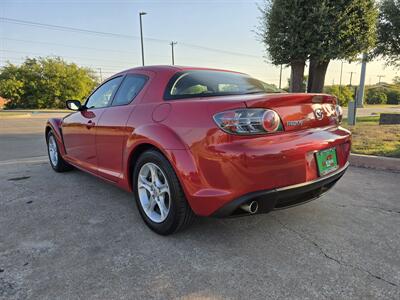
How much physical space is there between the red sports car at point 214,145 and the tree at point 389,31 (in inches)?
337

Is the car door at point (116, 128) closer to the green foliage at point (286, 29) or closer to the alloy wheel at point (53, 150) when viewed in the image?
the alloy wheel at point (53, 150)

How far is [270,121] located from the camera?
7.07 ft

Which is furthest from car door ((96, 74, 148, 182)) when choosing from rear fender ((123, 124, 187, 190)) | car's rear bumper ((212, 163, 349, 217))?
car's rear bumper ((212, 163, 349, 217))

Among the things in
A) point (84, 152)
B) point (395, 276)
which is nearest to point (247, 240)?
point (395, 276)

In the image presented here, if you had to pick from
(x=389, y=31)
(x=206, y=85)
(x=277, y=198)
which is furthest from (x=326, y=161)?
(x=389, y=31)

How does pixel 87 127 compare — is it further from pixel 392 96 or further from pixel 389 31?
pixel 392 96

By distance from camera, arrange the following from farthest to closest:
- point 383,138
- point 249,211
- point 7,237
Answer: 1. point 383,138
2. point 7,237
3. point 249,211

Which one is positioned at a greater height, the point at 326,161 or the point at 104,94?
the point at 104,94

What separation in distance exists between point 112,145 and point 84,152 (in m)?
0.84

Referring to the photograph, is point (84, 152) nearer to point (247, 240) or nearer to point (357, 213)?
point (247, 240)

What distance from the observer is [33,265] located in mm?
2168

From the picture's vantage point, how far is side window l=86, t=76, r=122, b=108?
351 cm

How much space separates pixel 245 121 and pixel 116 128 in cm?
152

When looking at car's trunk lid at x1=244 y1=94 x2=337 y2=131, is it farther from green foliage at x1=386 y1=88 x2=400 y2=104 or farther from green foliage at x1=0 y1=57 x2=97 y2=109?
green foliage at x1=386 y1=88 x2=400 y2=104
